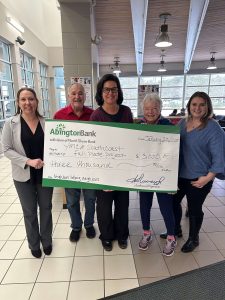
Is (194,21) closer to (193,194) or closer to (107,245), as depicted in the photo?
(193,194)


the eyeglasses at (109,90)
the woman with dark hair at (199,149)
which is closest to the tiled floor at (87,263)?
the woman with dark hair at (199,149)

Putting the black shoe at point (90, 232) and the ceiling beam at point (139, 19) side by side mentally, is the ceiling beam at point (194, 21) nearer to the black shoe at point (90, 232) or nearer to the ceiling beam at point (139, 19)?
the ceiling beam at point (139, 19)

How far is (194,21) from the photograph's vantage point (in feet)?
21.5

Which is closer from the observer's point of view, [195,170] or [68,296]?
[68,296]

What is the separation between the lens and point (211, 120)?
6.15 ft

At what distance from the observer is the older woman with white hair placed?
75.5 inches

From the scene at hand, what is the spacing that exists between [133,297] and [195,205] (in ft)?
3.02

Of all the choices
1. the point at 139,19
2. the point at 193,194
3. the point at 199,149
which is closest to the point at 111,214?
the point at 193,194

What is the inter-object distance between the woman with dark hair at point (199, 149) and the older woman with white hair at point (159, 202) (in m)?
0.20

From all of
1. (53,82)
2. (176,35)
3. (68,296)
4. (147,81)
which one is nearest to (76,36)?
(68,296)

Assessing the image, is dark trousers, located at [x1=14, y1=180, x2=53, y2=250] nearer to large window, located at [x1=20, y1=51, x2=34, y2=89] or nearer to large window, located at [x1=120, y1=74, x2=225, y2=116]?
large window, located at [x1=20, y1=51, x2=34, y2=89]

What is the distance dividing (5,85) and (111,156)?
20.2ft

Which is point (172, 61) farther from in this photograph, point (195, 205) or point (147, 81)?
point (195, 205)

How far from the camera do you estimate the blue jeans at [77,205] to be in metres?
2.26
